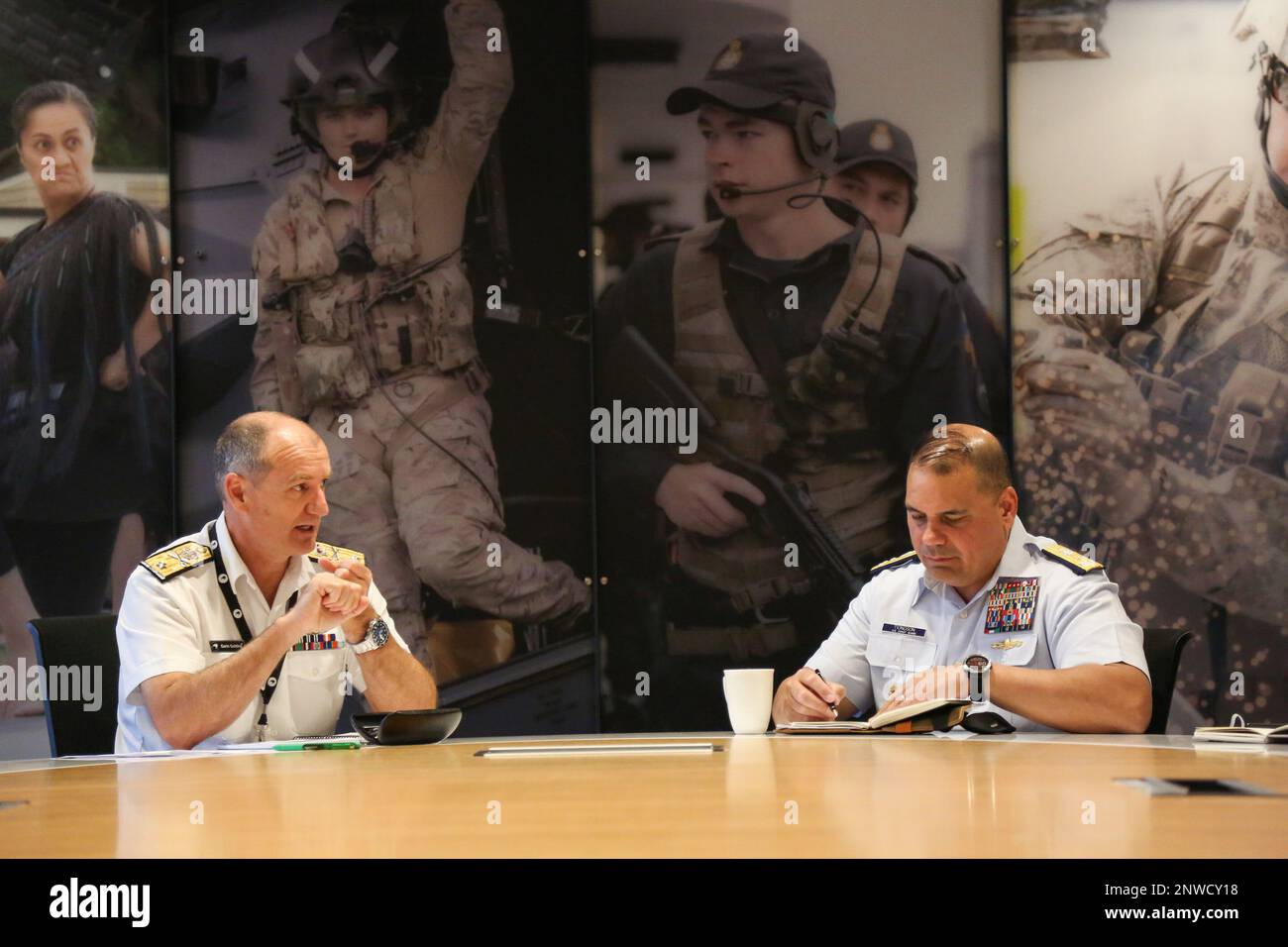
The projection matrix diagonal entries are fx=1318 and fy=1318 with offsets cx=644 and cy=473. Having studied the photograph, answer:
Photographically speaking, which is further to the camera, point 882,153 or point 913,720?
point 882,153

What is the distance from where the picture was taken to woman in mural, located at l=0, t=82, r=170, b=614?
4707mm

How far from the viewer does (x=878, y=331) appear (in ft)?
15.6

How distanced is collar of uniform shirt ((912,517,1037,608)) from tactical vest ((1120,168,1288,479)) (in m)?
1.92

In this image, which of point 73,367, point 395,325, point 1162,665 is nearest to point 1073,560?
point 1162,665

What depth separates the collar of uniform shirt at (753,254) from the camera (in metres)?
4.75

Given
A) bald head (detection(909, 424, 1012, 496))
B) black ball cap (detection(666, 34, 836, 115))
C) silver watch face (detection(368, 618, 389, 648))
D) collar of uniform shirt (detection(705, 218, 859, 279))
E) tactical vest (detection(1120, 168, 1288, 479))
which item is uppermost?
black ball cap (detection(666, 34, 836, 115))

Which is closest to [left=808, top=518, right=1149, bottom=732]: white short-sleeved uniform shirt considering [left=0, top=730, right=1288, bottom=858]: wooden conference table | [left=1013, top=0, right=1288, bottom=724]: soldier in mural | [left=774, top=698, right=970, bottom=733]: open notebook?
[left=774, top=698, right=970, bottom=733]: open notebook

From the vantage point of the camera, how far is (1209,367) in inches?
184

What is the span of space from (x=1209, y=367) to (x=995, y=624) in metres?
2.28

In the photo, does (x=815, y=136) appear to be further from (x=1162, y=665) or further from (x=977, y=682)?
(x=977, y=682)

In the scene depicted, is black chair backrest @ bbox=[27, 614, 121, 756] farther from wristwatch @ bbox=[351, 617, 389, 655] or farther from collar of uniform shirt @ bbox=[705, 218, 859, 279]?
collar of uniform shirt @ bbox=[705, 218, 859, 279]

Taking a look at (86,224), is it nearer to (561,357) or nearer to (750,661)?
(561,357)
